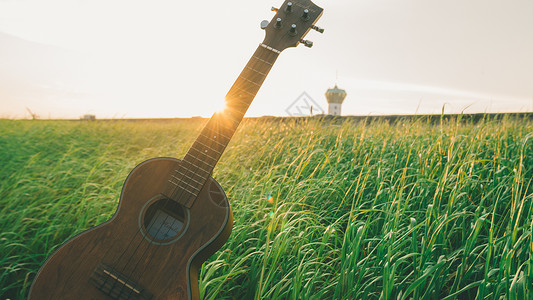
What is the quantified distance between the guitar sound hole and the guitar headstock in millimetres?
1150

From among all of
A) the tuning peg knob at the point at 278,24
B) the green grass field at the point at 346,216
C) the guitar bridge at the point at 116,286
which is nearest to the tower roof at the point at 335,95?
the green grass field at the point at 346,216

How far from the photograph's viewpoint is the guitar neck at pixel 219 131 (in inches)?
61.4

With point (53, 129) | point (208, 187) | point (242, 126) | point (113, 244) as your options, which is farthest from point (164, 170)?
point (53, 129)

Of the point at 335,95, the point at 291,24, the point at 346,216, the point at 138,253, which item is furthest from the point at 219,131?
the point at 335,95

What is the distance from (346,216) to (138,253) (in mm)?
1706

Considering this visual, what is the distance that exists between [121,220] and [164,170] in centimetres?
33

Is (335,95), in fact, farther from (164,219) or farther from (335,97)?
(164,219)

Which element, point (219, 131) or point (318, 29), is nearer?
point (219, 131)

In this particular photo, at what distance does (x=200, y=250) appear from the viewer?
140 cm

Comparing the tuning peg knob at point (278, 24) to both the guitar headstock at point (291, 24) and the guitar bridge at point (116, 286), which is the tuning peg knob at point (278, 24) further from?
the guitar bridge at point (116, 286)

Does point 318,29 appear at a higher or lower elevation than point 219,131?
higher

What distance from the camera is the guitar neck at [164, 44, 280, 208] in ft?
5.11

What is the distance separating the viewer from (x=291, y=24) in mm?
1897

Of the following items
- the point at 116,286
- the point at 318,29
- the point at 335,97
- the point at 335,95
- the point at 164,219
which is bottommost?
the point at 116,286
